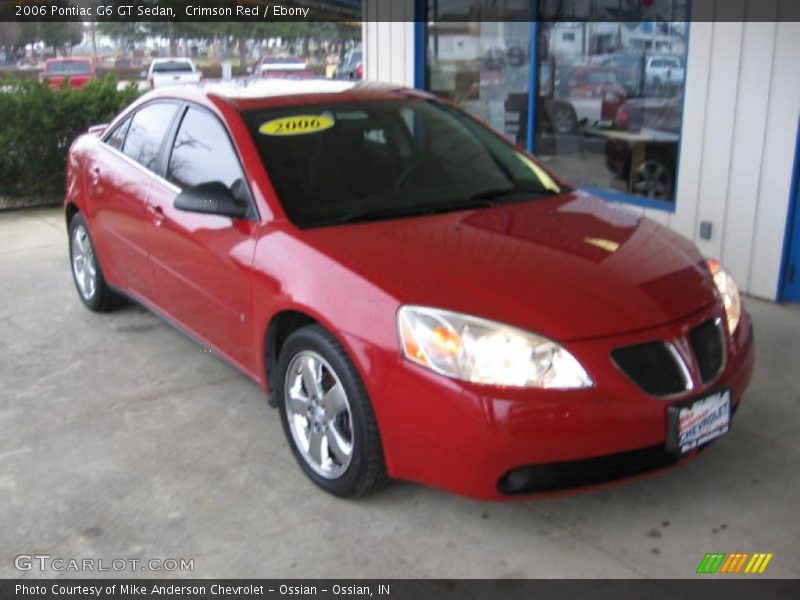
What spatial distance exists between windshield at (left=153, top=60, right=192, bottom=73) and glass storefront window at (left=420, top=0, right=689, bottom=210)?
88.2 ft

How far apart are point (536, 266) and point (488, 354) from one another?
20.6 inches

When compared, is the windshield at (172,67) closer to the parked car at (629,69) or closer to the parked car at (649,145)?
the parked car at (629,69)

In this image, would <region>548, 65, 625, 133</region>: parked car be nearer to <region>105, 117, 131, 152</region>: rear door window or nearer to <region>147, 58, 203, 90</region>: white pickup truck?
<region>105, 117, 131, 152</region>: rear door window

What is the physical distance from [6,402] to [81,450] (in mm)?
835

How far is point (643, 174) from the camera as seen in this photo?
6.63 meters

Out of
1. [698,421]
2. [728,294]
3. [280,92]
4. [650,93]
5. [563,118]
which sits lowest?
[698,421]

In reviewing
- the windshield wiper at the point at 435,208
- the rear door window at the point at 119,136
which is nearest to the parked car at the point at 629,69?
the windshield wiper at the point at 435,208

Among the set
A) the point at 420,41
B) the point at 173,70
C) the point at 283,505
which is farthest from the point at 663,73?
the point at 173,70

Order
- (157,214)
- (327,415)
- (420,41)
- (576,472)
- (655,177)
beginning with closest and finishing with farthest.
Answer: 1. (576,472)
2. (327,415)
3. (157,214)
4. (655,177)
5. (420,41)

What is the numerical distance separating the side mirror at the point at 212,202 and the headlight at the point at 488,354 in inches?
46.0

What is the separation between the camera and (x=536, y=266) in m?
3.19

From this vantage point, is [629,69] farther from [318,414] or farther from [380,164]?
[318,414]

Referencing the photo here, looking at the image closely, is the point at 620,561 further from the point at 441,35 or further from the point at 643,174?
the point at 441,35

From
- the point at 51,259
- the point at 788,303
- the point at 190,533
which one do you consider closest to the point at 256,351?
the point at 190,533
